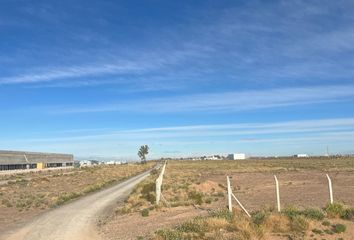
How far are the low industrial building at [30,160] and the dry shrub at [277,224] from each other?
87122mm

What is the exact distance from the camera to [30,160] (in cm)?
11406

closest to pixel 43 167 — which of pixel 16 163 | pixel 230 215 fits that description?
pixel 16 163

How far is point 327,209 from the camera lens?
47.8 ft

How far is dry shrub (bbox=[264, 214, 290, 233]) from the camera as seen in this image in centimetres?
1286

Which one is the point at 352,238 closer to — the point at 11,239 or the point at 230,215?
the point at 230,215

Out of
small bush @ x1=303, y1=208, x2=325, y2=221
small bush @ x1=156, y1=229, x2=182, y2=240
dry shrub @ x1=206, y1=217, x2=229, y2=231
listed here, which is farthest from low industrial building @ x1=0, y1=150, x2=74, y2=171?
small bush @ x1=303, y1=208, x2=325, y2=221

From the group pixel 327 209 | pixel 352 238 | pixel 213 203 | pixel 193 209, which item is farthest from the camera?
pixel 213 203

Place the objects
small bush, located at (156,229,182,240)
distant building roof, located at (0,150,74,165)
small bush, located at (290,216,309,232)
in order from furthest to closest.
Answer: distant building roof, located at (0,150,74,165), small bush, located at (156,229,182,240), small bush, located at (290,216,309,232)

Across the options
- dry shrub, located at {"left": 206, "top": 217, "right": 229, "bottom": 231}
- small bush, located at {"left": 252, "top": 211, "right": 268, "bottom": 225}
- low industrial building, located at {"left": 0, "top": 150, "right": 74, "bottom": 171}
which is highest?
low industrial building, located at {"left": 0, "top": 150, "right": 74, "bottom": 171}

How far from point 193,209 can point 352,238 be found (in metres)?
9.61

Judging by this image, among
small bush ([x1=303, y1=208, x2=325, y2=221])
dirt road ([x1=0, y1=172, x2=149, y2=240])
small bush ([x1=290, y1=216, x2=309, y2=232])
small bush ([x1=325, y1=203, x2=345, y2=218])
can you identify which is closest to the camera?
small bush ([x1=290, y1=216, x2=309, y2=232])

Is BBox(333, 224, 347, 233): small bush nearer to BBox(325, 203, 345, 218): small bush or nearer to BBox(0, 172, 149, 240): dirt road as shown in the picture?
BBox(325, 203, 345, 218): small bush

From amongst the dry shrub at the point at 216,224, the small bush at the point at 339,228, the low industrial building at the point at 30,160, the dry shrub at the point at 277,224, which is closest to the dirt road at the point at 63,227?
the dry shrub at the point at 216,224

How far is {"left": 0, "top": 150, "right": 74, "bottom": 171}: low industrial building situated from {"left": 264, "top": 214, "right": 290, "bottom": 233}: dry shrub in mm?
87122
